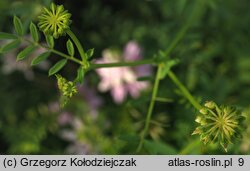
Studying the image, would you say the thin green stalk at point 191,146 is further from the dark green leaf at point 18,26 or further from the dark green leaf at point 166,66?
the dark green leaf at point 18,26

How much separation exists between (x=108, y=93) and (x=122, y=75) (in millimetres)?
201

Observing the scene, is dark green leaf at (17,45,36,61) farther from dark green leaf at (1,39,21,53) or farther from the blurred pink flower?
the blurred pink flower

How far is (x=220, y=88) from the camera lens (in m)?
2.57

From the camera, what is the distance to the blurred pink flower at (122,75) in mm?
2584

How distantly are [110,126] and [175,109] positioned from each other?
0.32m

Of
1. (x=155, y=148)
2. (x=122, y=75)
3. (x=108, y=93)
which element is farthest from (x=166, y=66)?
(x=108, y=93)

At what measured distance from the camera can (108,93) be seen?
2.80 m

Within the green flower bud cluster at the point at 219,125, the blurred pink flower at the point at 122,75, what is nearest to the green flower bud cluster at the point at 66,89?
the green flower bud cluster at the point at 219,125

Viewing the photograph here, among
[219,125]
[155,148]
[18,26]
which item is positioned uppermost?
[18,26]

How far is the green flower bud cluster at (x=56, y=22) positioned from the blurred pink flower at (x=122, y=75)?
4.13ft

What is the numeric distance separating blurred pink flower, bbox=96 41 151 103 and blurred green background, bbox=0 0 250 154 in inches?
1.8

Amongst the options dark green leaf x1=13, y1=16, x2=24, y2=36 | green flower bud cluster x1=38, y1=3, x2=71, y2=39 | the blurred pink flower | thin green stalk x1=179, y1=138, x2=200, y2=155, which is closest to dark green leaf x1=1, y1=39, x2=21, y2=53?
dark green leaf x1=13, y1=16, x2=24, y2=36

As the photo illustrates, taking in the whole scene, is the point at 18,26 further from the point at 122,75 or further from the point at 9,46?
the point at 122,75

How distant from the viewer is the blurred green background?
2.50 meters
